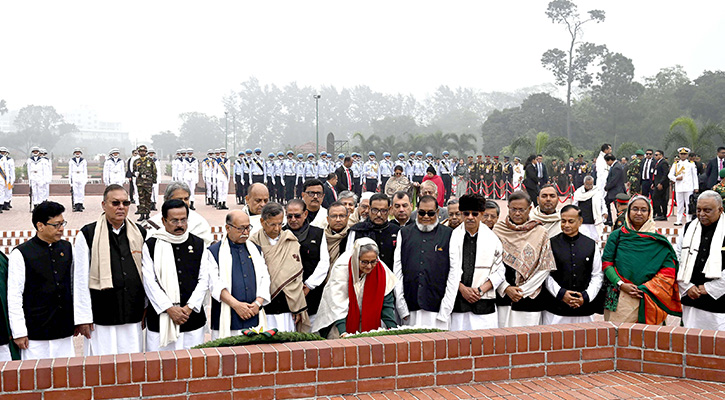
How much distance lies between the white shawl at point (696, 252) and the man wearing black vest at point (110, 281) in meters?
4.16

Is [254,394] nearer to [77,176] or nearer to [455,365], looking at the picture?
[455,365]

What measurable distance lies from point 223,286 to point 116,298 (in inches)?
28.8

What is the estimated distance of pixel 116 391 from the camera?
3504 millimetres

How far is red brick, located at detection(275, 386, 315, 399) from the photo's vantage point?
12.2ft

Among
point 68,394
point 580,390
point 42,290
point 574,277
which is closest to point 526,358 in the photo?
point 580,390

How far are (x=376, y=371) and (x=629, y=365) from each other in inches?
64.2

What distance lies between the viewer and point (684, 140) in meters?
29.6

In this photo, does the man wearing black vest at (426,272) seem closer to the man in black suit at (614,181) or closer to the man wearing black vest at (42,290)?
the man wearing black vest at (42,290)

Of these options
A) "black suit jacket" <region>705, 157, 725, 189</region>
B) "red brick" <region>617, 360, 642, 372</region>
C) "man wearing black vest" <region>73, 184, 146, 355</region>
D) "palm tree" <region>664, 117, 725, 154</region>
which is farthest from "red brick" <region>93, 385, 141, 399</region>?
"palm tree" <region>664, 117, 725, 154</region>

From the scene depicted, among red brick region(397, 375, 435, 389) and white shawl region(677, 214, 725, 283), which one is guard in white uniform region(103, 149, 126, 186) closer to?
white shawl region(677, 214, 725, 283)

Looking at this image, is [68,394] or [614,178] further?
[614,178]

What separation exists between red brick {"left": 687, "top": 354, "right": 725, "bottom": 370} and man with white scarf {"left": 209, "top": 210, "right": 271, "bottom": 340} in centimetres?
281

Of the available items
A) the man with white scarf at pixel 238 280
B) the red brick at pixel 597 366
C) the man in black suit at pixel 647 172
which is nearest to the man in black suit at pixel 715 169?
the man in black suit at pixel 647 172

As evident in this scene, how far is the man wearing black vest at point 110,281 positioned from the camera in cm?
468
